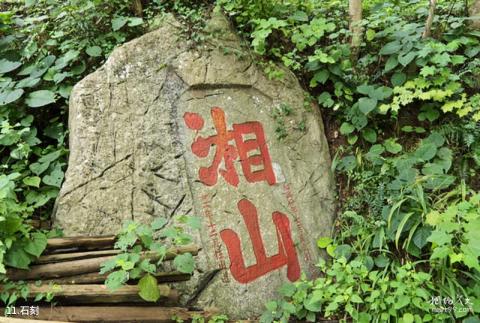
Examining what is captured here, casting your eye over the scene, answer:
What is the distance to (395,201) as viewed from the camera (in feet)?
13.0

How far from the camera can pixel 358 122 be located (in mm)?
4535

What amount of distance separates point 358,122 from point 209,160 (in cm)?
168

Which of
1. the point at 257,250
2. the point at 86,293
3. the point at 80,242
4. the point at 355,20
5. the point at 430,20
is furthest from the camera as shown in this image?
the point at 355,20

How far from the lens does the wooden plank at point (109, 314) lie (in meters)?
3.07

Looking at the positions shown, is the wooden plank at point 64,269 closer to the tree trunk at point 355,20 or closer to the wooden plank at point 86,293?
the wooden plank at point 86,293

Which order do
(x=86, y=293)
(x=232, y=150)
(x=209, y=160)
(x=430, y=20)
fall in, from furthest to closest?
(x=430, y=20)
(x=232, y=150)
(x=209, y=160)
(x=86, y=293)

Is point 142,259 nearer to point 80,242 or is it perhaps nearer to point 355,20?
point 80,242

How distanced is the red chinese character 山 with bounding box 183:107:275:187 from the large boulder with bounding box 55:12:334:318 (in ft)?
0.04

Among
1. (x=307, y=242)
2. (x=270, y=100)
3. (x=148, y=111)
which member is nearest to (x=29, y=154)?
(x=148, y=111)

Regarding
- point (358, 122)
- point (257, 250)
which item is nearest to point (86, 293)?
point (257, 250)

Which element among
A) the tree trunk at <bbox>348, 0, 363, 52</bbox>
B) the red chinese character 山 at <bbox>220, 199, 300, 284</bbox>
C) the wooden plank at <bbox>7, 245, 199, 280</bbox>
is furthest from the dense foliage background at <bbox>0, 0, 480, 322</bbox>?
the red chinese character 山 at <bbox>220, 199, 300, 284</bbox>

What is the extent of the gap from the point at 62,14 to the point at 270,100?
251 cm

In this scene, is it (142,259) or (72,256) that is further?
(72,256)

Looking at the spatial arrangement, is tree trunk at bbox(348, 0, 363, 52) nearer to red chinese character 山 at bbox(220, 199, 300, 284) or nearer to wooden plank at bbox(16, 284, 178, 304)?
red chinese character 山 at bbox(220, 199, 300, 284)
